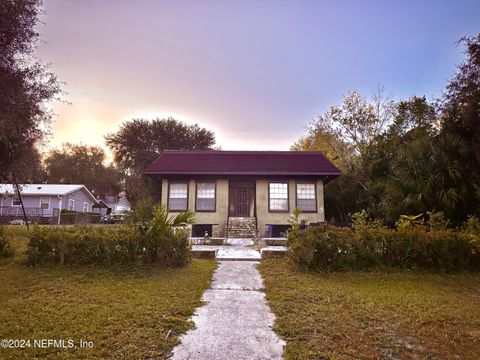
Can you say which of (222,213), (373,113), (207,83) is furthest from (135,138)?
(373,113)

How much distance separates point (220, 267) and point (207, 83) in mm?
9052

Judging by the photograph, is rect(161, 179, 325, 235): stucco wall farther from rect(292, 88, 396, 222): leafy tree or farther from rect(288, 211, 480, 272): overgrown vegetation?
rect(288, 211, 480, 272): overgrown vegetation

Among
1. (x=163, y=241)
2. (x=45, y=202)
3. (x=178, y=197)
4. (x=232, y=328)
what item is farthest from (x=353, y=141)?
(x=45, y=202)

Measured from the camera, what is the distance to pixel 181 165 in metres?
20.6

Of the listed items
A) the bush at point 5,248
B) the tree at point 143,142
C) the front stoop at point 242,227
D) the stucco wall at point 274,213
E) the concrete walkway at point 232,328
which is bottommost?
the concrete walkway at point 232,328

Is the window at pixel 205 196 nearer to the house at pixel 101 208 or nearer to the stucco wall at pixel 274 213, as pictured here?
the stucco wall at pixel 274 213

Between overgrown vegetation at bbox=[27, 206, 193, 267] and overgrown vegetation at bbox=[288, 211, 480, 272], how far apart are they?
3.32m

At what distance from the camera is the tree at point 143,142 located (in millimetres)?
31938

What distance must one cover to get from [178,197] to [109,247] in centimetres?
1200

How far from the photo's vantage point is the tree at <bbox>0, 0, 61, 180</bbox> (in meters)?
7.24

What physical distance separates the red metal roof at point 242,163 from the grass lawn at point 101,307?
12171mm

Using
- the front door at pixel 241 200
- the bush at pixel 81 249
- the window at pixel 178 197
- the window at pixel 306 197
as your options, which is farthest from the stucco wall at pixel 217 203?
the bush at pixel 81 249

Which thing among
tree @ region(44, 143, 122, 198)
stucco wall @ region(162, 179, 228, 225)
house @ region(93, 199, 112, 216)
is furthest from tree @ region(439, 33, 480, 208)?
tree @ region(44, 143, 122, 198)

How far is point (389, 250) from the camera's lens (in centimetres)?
860
